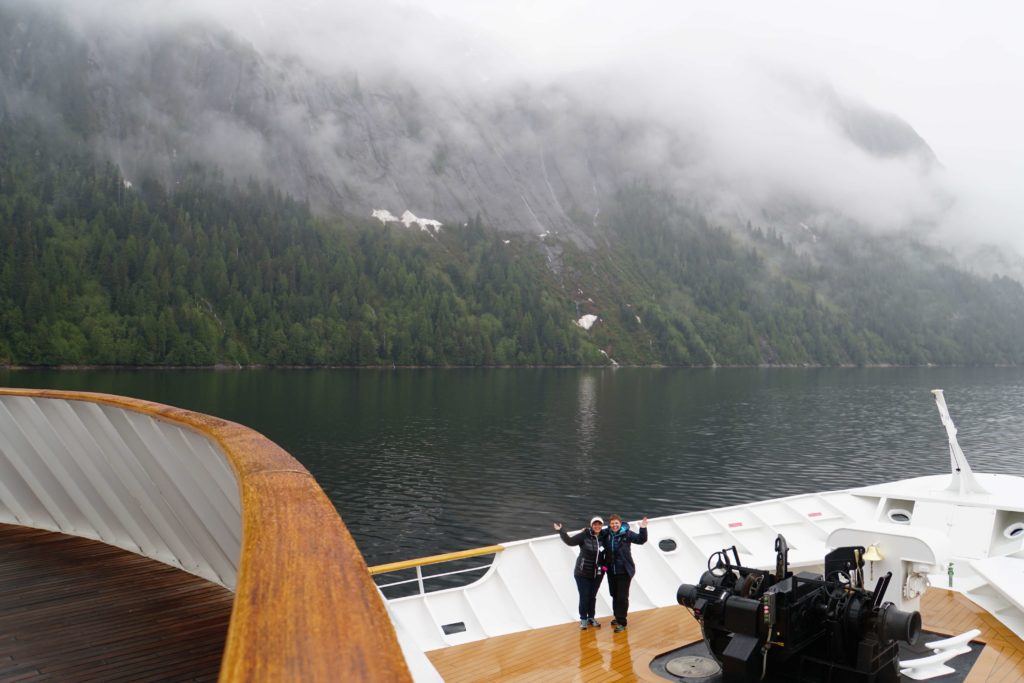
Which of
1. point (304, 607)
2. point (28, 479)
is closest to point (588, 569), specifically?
point (28, 479)

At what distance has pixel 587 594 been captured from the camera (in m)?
11.6

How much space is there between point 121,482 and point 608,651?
6915mm

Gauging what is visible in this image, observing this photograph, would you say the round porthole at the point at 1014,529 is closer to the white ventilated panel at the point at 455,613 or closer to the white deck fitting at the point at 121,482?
the white ventilated panel at the point at 455,613

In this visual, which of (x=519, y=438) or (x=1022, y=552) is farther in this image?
(x=519, y=438)

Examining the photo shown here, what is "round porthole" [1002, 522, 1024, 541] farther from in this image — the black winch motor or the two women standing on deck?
the two women standing on deck

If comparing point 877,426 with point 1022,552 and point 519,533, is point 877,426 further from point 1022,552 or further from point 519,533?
point 1022,552

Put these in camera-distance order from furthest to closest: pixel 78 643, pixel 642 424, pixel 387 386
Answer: pixel 387 386, pixel 642 424, pixel 78 643

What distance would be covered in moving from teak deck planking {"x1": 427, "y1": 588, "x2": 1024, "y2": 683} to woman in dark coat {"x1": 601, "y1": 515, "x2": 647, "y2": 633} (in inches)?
13.2

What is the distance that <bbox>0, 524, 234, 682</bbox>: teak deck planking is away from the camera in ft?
18.5

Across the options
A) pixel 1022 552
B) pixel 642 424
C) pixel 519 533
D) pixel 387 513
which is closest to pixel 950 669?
pixel 1022 552

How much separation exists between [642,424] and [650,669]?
2498 inches

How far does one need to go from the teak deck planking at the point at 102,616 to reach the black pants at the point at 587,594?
19.2ft

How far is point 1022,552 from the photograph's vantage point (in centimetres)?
1509

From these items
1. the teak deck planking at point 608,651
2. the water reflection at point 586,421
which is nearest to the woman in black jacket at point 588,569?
the teak deck planking at point 608,651
